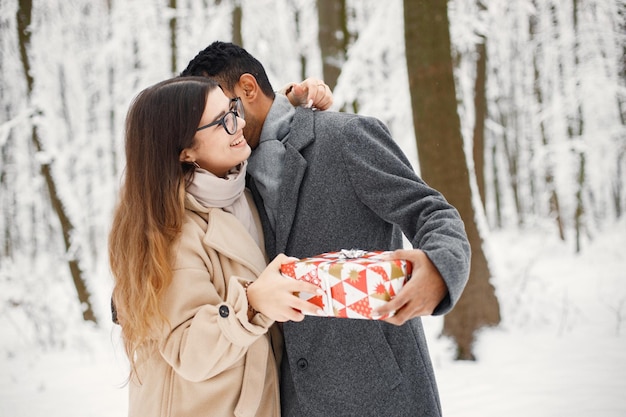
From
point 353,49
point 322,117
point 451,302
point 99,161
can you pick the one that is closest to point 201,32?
point 353,49

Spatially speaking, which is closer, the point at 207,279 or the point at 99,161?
the point at 207,279

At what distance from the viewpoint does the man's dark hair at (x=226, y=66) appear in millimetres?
2070

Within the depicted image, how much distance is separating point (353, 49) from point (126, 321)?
7.17 m

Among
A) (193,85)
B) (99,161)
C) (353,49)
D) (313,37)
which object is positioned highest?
(313,37)

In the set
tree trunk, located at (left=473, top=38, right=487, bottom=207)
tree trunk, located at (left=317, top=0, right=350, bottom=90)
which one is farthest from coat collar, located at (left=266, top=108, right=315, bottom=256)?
tree trunk, located at (left=473, top=38, right=487, bottom=207)

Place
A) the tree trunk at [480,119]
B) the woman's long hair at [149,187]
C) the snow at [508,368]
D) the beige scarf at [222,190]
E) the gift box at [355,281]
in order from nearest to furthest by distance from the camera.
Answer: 1. the gift box at [355,281]
2. the woman's long hair at [149,187]
3. the beige scarf at [222,190]
4. the snow at [508,368]
5. the tree trunk at [480,119]

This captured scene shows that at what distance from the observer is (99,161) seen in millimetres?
17469

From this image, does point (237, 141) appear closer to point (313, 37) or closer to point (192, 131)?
point (192, 131)

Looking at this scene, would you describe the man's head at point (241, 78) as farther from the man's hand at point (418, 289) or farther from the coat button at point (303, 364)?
the man's hand at point (418, 289)

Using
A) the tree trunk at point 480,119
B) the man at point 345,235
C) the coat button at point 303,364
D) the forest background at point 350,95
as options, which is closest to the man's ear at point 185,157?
the man at point 345,235

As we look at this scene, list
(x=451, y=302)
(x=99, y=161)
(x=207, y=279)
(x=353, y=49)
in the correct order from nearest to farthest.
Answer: (x=451, y=302) < (x=207, y=279) < (x=353, y=49) < (x=99, y=161)

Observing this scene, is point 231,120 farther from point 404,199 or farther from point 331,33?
point 331,33

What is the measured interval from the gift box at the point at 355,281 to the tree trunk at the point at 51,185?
6915 millimetres

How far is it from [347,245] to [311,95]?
27.0 inches
